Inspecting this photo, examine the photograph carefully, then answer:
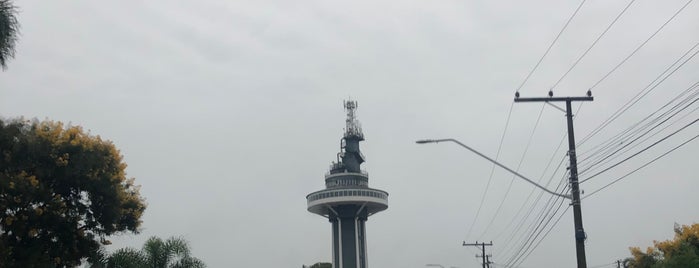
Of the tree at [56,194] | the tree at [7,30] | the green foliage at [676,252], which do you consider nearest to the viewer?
the tree at [7,30]

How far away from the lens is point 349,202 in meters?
148

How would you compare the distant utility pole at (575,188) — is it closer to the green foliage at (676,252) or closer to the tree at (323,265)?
the green foliage at (676,252)

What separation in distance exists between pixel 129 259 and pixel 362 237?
120m

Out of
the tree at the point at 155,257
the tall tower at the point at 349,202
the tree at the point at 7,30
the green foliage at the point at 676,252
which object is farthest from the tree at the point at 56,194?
the tall tower at the point at 349,202

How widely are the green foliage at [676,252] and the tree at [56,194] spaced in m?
32.6

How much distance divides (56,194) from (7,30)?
14989 millimetres

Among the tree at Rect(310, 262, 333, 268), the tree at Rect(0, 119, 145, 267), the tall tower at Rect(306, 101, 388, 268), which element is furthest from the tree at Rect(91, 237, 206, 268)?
the tree at Rect(310, 262, 333, 268)

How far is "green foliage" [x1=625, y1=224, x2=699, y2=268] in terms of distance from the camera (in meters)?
46.2

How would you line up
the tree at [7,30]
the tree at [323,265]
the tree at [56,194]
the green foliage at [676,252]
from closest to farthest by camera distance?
the tree at [7,30], the tree at [56,194], the green foliage at [676,252], the tree at [323,265]

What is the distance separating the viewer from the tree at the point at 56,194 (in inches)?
1249

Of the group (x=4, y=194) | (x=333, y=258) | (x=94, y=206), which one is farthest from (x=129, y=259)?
(x=333, y=258)

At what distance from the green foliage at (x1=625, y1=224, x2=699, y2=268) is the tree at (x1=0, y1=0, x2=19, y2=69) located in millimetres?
39757

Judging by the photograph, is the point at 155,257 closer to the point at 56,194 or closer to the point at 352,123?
the point at 56,194

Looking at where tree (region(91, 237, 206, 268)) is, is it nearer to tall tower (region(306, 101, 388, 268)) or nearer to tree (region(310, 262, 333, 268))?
tall tower (region(306, 101, 388, 268))
